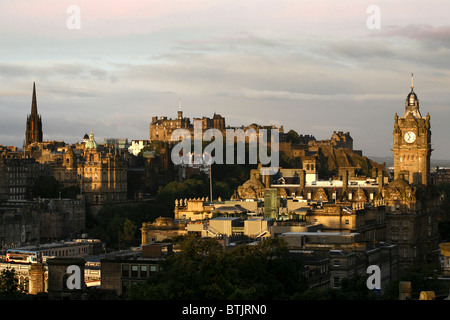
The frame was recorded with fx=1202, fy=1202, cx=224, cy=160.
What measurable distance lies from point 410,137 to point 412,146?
3.67 feet

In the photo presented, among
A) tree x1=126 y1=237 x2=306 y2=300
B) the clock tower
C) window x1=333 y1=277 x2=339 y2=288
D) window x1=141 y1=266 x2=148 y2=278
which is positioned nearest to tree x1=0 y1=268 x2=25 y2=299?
window x1=141 y1=266 x2=148 y2=278

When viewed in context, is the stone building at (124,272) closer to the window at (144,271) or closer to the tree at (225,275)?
the window at (144,271)

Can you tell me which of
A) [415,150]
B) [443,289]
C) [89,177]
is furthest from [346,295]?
[89,177]

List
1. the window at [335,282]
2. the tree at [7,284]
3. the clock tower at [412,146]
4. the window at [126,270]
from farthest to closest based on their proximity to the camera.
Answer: the clock tower at [412,146]
the window at [335,282]
the window at [126,270]
the tree at [7,284]

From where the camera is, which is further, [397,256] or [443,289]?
[397,256]

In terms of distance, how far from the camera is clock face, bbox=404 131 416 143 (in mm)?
135750

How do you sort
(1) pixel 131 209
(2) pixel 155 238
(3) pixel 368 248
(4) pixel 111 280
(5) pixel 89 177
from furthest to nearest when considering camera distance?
(5) pixel 89 177 → (1) pixel 131 209 → (2) pixel 155 238 → (3) pixel 368 248 → (4) pixel 111 280

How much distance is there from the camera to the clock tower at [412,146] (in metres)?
136

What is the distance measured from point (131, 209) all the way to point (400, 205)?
5252 centimetres

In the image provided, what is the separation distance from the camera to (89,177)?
183 m

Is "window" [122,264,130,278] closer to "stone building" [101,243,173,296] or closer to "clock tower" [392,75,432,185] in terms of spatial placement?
"stone building" [101,243,173,296]

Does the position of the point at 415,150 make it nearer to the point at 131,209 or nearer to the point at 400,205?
the point at 400,205

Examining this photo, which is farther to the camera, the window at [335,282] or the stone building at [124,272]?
the window at [335,282]

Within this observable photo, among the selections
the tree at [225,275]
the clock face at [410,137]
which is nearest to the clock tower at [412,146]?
the clock face at [410,137]
